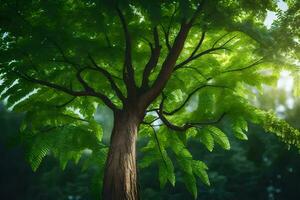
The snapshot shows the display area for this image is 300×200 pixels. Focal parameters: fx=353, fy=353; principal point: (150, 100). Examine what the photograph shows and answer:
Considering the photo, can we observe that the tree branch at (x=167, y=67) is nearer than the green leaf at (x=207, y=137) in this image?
Yes

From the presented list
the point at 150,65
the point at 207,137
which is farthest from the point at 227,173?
the point at 150,65

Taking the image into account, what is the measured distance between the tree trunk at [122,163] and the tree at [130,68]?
16 mm

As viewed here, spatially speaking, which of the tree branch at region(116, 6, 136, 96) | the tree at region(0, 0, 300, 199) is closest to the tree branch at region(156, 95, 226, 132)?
the tree at region(0, 0, 300, 199)

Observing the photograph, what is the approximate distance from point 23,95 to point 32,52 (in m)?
1.44

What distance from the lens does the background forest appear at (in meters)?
23.2

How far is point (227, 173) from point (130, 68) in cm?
1919

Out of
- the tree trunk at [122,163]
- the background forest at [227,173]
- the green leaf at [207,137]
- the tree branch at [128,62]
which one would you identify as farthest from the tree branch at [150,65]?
the background forest at [227,173]

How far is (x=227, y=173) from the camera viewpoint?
23.6 m

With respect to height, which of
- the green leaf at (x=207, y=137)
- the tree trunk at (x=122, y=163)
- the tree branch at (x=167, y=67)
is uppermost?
the tree branch at (x=167, y=67)

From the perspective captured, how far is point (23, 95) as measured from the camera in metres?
6.43

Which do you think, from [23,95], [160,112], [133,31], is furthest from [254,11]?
[23,95]

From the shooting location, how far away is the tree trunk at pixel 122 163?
5387 millimetres

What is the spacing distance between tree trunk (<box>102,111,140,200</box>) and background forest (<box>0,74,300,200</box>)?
→ 16.4 m

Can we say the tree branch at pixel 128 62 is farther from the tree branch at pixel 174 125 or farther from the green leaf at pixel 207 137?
the green leaf at pixel 207 137
